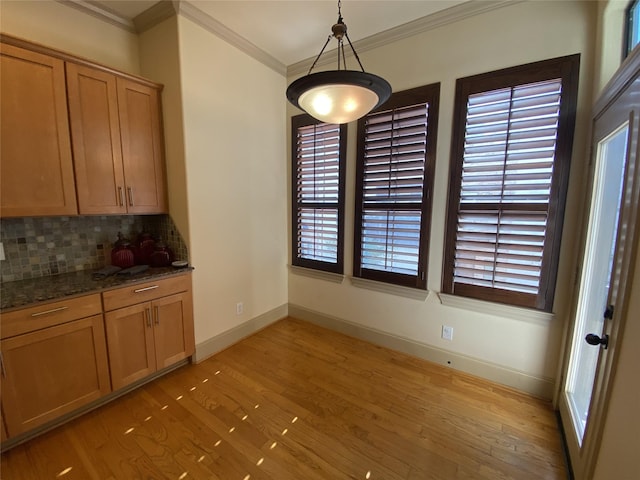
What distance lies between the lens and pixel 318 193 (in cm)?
307

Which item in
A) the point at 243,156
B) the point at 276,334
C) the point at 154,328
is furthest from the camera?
the point at 276,334

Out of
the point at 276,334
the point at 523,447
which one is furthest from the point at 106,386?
the point at 523,447

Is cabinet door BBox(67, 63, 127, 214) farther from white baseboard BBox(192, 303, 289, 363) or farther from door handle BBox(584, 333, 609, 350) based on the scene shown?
door handle BBox(584, 333, 609, 350)

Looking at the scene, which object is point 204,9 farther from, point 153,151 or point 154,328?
point 154,328

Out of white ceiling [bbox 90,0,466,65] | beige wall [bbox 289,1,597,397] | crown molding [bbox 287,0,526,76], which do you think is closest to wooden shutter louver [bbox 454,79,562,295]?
beige wall [bbox 289,1,597,397]

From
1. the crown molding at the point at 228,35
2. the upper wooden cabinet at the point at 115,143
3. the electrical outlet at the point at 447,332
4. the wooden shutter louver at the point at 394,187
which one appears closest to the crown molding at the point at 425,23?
the crown molding at the point at 228,35

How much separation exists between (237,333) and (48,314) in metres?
1.57

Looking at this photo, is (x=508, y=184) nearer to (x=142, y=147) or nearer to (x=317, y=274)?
(x=317, y=274)

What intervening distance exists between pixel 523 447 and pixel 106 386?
283 cm

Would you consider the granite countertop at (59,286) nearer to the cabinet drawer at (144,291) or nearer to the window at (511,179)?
the cabinet drawer at (144,291)

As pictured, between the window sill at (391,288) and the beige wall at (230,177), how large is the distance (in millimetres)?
1090

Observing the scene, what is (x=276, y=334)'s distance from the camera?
3.05 metres

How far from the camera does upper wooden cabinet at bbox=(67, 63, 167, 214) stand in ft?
6.20

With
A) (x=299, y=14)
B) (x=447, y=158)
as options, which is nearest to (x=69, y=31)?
(x=299, y=14)
